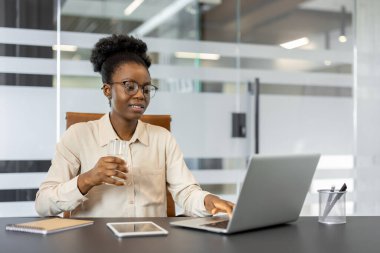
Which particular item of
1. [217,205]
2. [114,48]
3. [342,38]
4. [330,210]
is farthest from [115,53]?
[342,38]

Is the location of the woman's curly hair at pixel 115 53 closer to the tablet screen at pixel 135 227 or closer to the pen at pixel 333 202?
the tablet screen at pixel 135 227

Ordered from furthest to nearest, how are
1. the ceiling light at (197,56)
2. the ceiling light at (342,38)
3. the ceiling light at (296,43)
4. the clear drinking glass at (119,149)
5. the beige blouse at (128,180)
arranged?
the ceiling light at (342,38) < the ceiling light at (296,43) < the ceiling light at (197,56) < the beige blouse at (128,180) < the clear drinking glass at (119,149)

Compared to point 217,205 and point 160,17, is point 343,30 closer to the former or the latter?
point 160,17

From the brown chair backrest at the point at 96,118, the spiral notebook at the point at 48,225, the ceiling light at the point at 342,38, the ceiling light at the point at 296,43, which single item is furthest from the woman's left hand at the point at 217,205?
the ceiling light at the point at 342,38

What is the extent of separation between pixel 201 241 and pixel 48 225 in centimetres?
43

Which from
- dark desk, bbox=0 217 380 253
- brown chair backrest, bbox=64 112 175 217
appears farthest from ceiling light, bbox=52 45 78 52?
dark desk, bbox=0 217 380 253

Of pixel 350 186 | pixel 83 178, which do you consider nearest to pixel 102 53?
pixel 83 178

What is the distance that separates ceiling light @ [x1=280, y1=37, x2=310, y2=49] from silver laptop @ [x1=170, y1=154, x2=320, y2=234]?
2572 millimetres

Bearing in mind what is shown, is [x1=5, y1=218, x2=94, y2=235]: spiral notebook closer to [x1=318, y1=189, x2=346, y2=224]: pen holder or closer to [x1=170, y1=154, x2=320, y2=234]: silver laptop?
[x1=170, y1=154, x2=320, y2=234]: silver laptop

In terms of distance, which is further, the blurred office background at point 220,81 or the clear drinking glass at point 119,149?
the blurred office background at point 220,81

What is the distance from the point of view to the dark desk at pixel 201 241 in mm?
1119

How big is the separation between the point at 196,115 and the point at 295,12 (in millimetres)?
1189

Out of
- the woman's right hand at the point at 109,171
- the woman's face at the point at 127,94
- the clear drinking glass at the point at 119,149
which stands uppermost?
the woman's face at the point at 127,94

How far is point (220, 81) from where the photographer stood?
3715 millimetres
